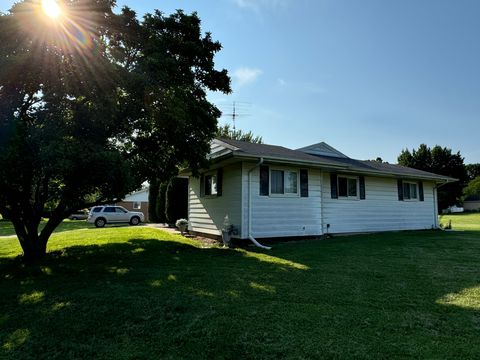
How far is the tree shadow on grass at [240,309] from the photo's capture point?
121 inches

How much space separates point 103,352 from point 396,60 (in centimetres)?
1283

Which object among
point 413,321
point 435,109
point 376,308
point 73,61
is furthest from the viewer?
point 435,109

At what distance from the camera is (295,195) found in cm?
1121

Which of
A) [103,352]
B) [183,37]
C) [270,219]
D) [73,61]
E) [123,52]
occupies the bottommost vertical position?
[103,352]

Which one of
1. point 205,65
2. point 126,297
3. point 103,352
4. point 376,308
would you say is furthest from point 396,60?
point 103,352

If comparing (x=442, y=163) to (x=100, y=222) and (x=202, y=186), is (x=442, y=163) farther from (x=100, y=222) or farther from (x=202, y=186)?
(x=100, y=222)

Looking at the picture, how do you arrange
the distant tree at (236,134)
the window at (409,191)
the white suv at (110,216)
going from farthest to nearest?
the distant tree at (236,134)
the white suv at (110,216)
the window at (409,191)

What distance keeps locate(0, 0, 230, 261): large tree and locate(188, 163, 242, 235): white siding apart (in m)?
1.74

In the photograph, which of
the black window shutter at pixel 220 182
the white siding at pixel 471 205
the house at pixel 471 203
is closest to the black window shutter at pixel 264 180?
the black window shutter at pixel 220 182

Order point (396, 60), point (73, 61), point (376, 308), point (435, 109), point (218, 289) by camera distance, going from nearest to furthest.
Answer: point (376, 308) → point (218, 289) → point (73, 61) → point (396, 60) → point (435, 109)

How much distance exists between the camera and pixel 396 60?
470 inches

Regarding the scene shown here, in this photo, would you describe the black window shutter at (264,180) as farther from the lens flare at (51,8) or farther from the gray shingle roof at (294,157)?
the lens flare at (51,8)

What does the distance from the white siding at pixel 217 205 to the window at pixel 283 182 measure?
124 centimetres

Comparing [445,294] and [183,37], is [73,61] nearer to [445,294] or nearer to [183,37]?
[183,37]
